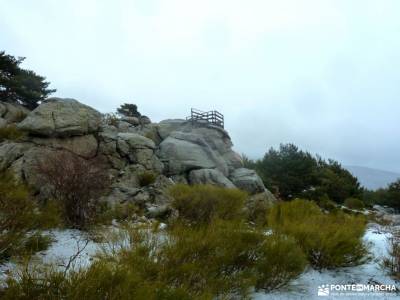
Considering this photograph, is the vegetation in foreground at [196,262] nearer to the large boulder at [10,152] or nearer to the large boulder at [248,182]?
the large boulder at [10,152]

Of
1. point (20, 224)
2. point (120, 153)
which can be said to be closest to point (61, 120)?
point (120, 153)

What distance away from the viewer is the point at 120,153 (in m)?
17.6

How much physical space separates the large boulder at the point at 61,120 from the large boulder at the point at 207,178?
722 centimetres

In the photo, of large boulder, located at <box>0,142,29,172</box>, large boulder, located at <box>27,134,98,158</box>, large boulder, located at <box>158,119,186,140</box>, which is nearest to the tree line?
large boulder, located at <box>158,119,186,140</box>

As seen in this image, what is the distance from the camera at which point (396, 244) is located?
6.57m

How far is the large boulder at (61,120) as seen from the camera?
1476cm

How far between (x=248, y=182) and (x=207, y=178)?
11.1 ft

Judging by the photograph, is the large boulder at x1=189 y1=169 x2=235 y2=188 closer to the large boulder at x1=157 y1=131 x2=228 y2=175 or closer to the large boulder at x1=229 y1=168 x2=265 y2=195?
the large boulder at x1=157 y1=131 x2=228 y2=175

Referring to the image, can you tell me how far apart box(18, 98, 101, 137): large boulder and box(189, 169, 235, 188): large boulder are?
722 centimetres

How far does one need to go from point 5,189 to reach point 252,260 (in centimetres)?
512

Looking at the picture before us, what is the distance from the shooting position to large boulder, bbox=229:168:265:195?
2181 cm

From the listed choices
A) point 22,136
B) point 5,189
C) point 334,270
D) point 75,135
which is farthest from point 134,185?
point 334,270

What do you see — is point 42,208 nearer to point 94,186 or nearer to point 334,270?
point 94,186

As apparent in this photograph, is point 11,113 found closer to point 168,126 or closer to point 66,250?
point 168,126
